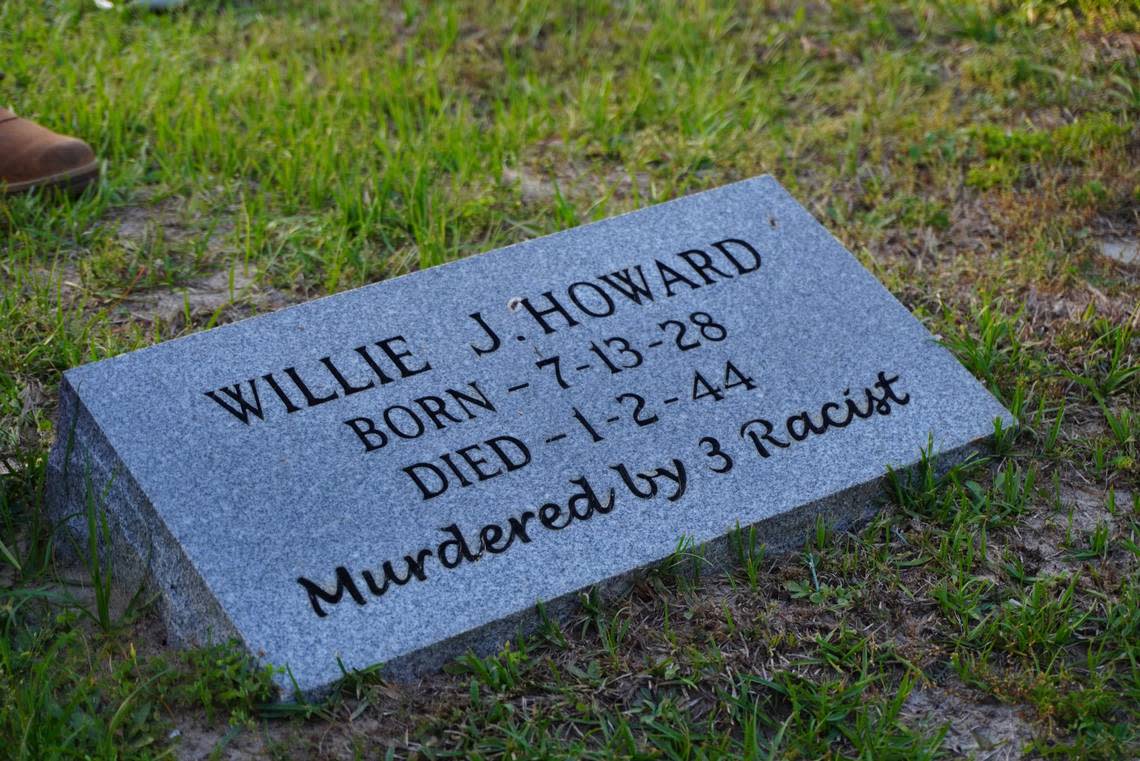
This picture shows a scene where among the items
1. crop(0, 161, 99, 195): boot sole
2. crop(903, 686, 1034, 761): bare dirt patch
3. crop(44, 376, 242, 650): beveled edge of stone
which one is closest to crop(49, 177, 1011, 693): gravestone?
crop(44, 376, 242, 650): beveled edge of stone

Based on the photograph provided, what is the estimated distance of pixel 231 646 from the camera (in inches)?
78.9

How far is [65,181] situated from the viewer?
3234mm

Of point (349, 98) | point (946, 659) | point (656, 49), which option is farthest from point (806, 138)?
point (946, 659)

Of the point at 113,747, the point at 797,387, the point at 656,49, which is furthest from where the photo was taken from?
the point at 656,49

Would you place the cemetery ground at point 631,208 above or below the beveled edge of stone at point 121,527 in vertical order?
below

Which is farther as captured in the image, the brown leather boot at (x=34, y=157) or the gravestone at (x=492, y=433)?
the brown leather boot at (x=34, y=157)

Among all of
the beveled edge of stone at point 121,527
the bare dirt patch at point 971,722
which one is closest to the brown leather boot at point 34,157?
the beveled edge of stone at point 121,527

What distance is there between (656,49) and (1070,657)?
259cm

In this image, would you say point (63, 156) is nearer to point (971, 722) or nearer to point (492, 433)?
point (492, 433)

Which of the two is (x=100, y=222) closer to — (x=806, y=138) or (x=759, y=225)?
(x=759, y=225)

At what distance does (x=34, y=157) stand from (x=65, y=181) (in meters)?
0.09

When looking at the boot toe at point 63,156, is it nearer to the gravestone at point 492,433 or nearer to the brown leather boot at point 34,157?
the brown leather boot at point 34,157

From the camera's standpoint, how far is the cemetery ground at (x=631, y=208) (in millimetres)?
2037

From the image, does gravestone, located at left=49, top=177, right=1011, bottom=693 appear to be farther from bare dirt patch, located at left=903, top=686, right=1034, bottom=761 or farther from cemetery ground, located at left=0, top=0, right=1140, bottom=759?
bare dirt patch, located at left=903, top=686, right=1034, bottom=761
